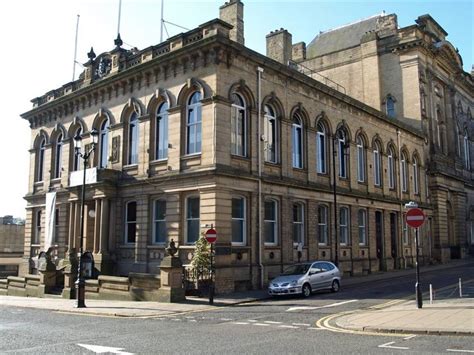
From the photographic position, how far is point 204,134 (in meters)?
23.6

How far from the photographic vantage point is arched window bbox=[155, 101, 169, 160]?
26.2 metres

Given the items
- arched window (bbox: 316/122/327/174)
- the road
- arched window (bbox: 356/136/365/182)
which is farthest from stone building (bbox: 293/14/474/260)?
the road

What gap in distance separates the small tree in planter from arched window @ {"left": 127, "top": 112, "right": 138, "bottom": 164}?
27.5 ft

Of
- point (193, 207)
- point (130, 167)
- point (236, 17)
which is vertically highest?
point (236, 17)

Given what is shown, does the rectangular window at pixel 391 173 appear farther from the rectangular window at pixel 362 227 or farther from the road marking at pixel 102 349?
the road marking at pixel 102 349

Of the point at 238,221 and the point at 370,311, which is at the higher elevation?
the point at 238,221

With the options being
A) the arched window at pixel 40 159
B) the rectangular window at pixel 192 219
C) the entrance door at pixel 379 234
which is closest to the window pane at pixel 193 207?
the rectangular window at pixel 192 219

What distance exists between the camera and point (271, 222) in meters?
26.2

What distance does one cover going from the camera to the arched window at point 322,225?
29936 mm

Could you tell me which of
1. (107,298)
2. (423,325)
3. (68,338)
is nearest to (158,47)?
(107,298)

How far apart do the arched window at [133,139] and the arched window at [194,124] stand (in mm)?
4462

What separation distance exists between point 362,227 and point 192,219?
587 inches

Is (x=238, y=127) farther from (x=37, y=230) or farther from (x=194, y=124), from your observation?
(x=37, y=230)

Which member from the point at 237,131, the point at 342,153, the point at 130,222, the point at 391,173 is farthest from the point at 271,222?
the point at 391,173
